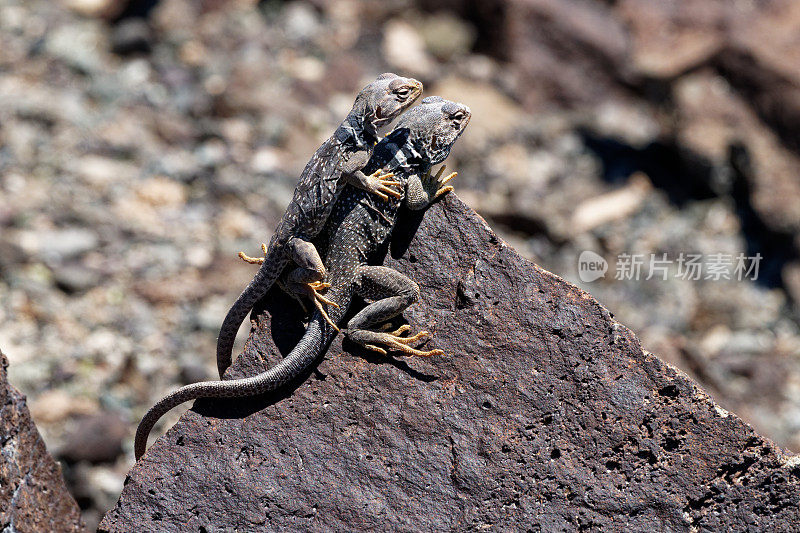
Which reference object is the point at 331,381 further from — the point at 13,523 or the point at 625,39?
the point at 625,39

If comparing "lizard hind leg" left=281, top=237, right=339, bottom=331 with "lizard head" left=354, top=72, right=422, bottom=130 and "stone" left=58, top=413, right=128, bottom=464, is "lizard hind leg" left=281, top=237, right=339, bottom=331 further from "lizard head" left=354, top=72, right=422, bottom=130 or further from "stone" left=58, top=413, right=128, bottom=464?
"stone" left=58, top=413, right=128, bottom=464

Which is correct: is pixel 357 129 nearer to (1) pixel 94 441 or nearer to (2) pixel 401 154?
(2) pixel 401 154

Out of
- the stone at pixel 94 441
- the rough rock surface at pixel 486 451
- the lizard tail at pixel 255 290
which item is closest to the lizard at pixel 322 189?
the lizard tail at pixel 255 290

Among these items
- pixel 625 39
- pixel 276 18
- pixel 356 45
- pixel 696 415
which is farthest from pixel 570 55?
pixel 696 415

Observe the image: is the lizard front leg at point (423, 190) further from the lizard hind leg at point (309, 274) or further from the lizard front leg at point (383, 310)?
the lizard hind leg at point (309, 274)

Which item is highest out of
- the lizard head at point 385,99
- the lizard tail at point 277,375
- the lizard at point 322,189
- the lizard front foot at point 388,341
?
the lizard head at point 385,99

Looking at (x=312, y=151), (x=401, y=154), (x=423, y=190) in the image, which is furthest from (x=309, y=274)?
(x=312, y=151)

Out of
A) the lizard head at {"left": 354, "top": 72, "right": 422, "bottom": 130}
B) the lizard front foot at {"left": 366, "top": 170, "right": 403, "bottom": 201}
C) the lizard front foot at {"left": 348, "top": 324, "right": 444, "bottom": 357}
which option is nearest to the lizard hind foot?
the lizard front foot at {"left": 348, "top": 324, "right": 444, "bottom": 357}
